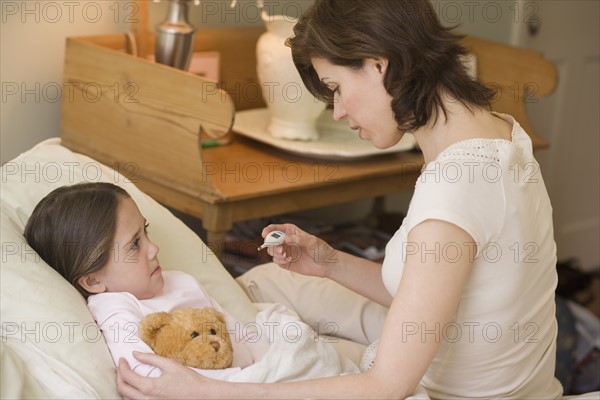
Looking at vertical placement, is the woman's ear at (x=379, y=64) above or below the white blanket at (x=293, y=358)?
above

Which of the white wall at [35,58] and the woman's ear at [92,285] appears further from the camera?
the white wall at [35,58]

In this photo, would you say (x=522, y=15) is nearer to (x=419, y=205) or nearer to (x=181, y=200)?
(x=181, y=200)

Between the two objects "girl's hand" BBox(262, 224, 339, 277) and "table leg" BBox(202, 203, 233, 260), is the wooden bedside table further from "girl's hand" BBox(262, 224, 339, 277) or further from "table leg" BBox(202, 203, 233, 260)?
"girl's hand" BBox(262, 224, 339, 277)

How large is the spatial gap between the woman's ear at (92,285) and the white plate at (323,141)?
850 mm

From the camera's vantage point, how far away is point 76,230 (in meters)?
1.55

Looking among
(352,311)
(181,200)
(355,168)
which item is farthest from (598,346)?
(181,200)

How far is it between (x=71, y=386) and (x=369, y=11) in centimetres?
72

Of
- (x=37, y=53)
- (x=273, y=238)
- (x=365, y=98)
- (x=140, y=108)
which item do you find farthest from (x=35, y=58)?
(x=365, y=98)

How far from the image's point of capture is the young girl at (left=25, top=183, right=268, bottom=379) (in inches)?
61.0

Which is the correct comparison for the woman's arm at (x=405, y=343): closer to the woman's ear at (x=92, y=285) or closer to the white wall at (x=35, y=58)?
the woman's ear at (x=92, y=285)

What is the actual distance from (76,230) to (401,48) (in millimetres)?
620

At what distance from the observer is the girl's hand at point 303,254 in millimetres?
1687

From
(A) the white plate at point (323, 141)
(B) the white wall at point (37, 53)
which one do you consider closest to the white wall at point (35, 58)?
(B) the white wall at point (37, 53)

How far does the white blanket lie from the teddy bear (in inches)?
2.2
